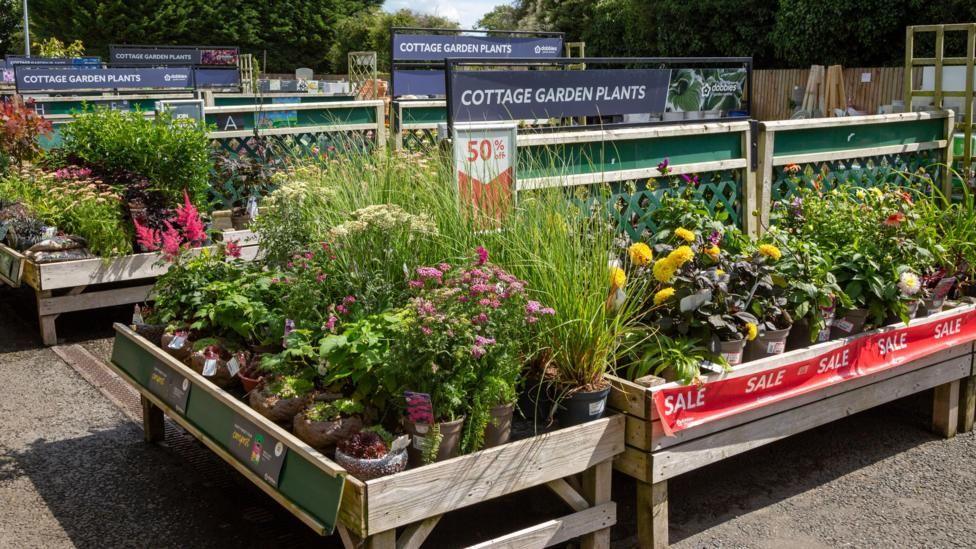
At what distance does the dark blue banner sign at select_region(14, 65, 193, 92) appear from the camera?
15.0 metres

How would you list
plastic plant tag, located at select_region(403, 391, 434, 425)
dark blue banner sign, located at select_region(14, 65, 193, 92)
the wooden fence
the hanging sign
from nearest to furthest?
plastic plant tag, located at select_region(403, 391, 434, 425) → the hanging sign → dark blue banner sign, located at select_region(14, 65, 193, 92) → the wooden fence

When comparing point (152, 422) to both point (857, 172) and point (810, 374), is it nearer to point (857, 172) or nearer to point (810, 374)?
point (810, 374)

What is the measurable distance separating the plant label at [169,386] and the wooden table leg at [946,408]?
3.89 m

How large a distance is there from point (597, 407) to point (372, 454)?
3.14ft

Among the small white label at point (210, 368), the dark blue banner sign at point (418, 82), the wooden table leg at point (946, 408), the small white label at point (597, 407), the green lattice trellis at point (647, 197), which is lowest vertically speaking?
the wooden table leg at point (946, 408)

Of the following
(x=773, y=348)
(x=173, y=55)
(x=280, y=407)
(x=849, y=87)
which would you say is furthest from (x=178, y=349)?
(x=849, y=87)

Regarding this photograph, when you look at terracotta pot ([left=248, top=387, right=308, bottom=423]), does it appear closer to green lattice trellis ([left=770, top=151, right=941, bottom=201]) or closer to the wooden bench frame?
the wooden bench frame

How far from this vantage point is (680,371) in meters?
3.90

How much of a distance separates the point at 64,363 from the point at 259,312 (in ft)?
9.54

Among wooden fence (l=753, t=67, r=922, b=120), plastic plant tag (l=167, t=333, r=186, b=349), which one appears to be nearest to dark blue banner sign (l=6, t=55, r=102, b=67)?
plastic plant tag (l=167, t=333, r=186, b=349)

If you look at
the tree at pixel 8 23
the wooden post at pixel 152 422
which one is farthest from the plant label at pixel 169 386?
the tree at pixel 8 23

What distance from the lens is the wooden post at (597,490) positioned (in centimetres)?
382

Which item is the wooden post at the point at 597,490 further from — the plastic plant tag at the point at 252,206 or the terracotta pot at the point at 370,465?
the plastic plant tag at the point at 252,206

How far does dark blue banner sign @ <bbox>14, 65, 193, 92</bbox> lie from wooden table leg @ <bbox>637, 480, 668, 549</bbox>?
13636mm
